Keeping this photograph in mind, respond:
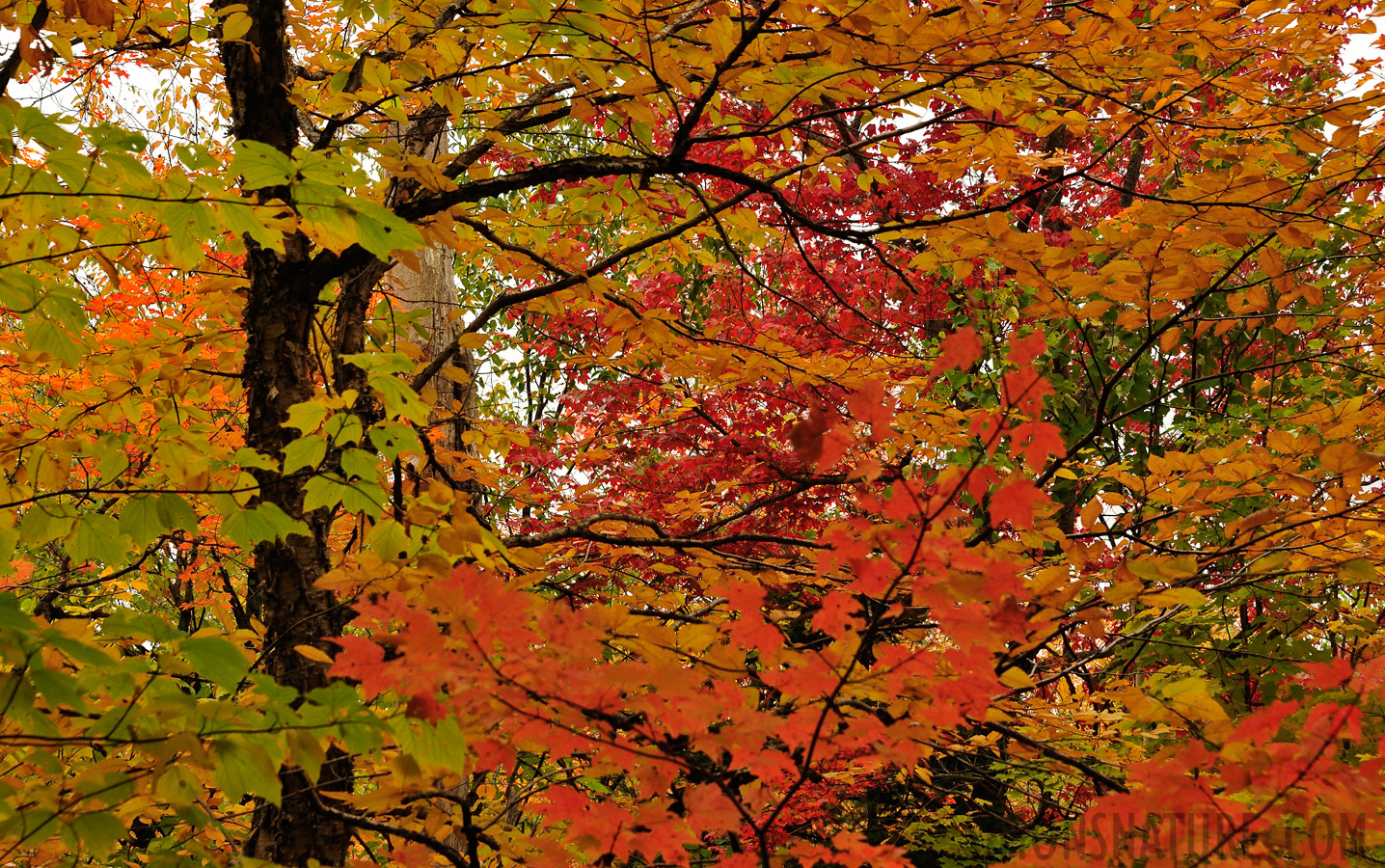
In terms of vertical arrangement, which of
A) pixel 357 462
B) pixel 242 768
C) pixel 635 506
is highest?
pixel 635 506

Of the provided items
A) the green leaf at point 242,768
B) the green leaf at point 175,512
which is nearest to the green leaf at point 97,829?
the green leaf at point 242,768

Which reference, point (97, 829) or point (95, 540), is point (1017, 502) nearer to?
point (97, 829)

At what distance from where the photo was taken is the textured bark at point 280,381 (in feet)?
8.64

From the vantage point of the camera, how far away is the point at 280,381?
2791 millimetres

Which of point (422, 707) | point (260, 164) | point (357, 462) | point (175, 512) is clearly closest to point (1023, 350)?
point (422, 707)

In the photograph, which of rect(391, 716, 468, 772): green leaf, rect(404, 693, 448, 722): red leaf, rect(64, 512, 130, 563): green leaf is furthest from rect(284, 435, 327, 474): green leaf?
rect(404, 693, 448, 722): red leaf

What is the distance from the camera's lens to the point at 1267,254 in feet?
7.53

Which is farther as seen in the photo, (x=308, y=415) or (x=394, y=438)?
(x=394, y=438)

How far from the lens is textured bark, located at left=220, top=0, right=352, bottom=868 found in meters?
2.63

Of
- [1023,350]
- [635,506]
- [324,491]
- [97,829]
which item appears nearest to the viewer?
[1023,350]

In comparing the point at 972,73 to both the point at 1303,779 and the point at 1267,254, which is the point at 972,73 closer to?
the point at 1267,254

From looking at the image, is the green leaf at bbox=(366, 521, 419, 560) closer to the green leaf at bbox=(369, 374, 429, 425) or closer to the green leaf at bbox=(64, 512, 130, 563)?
the green leaf at bbox=(369, 374, 429, 425)

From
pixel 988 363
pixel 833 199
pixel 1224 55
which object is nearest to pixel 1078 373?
pixel 988 363

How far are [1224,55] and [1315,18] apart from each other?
1.67ft
